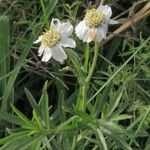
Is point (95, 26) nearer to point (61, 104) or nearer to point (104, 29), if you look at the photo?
point (104, 29)

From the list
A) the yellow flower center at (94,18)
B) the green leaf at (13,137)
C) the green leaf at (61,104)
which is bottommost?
the green leaf at (13,137)

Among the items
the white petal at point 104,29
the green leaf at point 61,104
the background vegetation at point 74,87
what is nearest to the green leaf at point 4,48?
the background vegetation at point 74,87

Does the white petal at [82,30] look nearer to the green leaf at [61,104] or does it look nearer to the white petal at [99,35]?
the white petal at [99,35]

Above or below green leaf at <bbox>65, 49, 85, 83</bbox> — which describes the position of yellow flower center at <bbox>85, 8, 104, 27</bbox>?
above

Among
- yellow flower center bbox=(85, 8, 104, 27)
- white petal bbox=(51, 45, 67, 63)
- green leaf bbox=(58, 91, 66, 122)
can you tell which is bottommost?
green leaf bbox=(58, 91, 66, 122)

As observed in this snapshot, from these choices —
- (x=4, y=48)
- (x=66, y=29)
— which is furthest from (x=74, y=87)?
(x=66, y=29)

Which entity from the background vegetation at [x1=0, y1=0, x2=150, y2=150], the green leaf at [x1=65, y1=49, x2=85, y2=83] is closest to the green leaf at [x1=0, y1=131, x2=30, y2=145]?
the background vegetation at [x1=0, y1=0, x2=150, y2=150]

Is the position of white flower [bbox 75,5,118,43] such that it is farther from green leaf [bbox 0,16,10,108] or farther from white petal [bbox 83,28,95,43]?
green leaf [bbox 0,16,10,108]

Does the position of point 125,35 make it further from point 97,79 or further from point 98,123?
point 98,123
